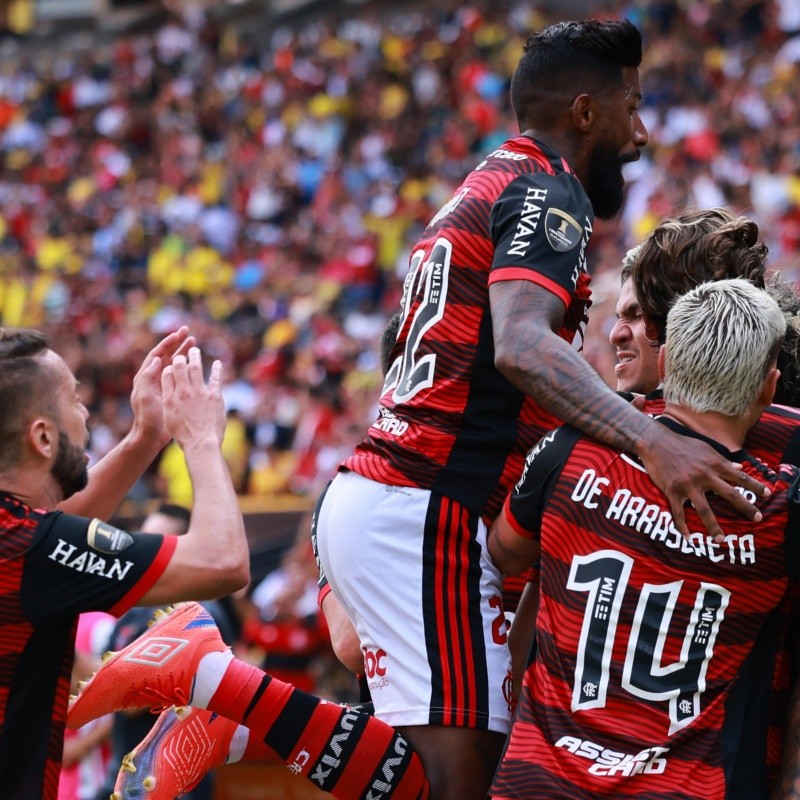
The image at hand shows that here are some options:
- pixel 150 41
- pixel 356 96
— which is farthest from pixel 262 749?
pixel 150 41

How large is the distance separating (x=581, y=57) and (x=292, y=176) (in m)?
15.4

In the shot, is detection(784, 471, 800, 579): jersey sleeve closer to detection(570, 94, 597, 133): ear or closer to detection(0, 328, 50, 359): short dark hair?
detection(570, 94, 597, 133): ear

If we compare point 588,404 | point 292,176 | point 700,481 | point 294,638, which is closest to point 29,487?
point 588,404

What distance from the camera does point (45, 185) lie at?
2308 cm

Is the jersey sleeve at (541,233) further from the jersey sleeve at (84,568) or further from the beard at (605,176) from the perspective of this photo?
the jersey sleeve at (84,568)

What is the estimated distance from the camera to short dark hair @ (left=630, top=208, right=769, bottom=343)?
3623 mm

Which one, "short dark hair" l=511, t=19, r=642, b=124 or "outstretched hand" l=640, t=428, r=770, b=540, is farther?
"short dark hair" l=511, t=19, r=642, b=124

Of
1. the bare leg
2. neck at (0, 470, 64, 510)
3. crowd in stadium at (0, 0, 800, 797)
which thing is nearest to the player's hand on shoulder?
neck at (0, 470, 64, 510)

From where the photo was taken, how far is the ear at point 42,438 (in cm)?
354

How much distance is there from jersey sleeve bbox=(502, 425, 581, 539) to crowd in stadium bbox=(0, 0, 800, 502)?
7.12 meters

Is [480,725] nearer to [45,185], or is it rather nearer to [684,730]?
[684,730]

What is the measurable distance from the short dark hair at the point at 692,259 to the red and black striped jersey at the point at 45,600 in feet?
4.63

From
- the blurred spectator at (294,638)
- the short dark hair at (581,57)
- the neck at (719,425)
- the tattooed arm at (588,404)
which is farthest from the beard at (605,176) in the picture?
the blurred spectator at (294,638)

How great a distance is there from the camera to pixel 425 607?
11.8ft
